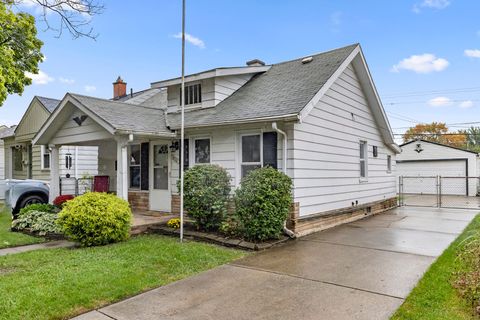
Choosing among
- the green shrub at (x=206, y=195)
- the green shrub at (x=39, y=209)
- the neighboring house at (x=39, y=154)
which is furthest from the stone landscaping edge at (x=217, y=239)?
the neighboring house at (x=39, y=154)

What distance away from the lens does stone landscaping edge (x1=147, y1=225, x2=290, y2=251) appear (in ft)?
21.2

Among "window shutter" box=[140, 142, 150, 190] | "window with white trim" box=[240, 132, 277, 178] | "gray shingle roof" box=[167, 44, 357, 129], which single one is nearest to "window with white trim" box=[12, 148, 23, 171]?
"window shutter" box=[140, 142, 150, 190]

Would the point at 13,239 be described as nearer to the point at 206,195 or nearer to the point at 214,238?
the point at 206,195

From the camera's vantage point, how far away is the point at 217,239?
697 centimetres

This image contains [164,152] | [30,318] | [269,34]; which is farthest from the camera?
[269,34]

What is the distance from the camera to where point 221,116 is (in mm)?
8453

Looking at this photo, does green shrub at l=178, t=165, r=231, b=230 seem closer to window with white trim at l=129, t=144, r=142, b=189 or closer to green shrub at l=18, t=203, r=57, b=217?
window with white trim at l=129, t=144, r=142, b=189

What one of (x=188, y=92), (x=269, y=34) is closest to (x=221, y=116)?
(x=188, y=92)

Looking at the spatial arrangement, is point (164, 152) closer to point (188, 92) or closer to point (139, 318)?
point (188, 92)

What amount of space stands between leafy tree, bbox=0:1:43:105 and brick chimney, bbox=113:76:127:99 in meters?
7.26

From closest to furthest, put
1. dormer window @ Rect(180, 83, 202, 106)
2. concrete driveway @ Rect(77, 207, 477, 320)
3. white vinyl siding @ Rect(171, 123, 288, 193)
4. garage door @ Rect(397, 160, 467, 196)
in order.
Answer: concrete driveway @ Rect(77, 207, 477, 320) → white vinyl siding @ Rect(171, 123, 288, 193) → dormer window @ Rect(180, 83, 202, 106) → garage door @ Rect(397, 160, 467, 196)

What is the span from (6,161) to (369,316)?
74.5 ft

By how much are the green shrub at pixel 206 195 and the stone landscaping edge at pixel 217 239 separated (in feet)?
1.24

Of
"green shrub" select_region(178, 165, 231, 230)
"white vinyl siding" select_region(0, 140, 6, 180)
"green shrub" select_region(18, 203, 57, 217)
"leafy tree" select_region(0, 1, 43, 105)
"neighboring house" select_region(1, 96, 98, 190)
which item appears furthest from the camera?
"white vinyl siding" select_region(0, 140, 6, 180)
